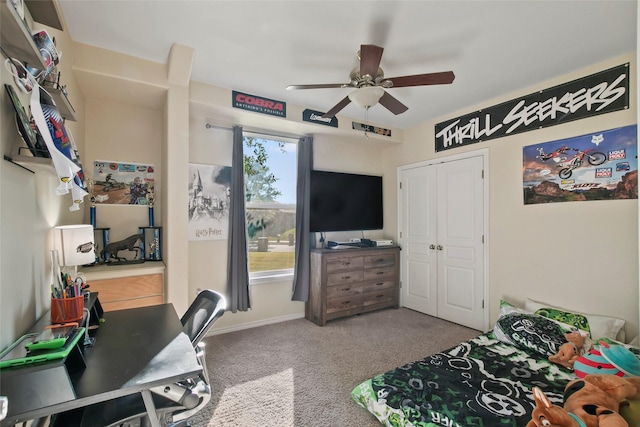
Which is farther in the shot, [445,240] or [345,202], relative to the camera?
[345,202]

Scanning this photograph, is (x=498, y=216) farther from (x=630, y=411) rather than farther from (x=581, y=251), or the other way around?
(x=630, y=411)

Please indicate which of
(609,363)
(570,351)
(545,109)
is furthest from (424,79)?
(570,351)

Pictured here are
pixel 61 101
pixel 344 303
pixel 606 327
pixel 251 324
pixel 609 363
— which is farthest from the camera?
pixel 344 303

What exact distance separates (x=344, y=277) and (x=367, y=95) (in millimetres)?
2346

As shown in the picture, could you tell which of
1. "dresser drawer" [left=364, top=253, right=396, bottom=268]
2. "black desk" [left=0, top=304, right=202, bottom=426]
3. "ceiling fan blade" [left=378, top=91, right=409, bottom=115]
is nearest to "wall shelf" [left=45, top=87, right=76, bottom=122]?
"black desk" [left=0, top=304, right=202, bottom=426]

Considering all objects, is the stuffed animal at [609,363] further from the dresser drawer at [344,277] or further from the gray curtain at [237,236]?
the gray curtain at [237,236]

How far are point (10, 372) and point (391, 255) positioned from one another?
3.88 m

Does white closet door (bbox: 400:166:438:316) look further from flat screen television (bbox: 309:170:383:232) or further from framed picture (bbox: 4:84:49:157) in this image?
framed picture (bbox: 4:84:49:157)

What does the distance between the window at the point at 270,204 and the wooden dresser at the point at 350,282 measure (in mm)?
462

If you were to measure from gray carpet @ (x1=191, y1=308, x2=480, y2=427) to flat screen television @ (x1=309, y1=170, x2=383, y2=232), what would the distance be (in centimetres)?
131

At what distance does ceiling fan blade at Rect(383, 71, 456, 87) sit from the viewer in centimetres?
199

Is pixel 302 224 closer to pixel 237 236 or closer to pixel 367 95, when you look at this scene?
pixel 237 236

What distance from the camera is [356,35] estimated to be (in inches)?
82.7

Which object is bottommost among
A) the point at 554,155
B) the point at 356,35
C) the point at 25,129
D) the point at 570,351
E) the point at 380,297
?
the point at 380,297
